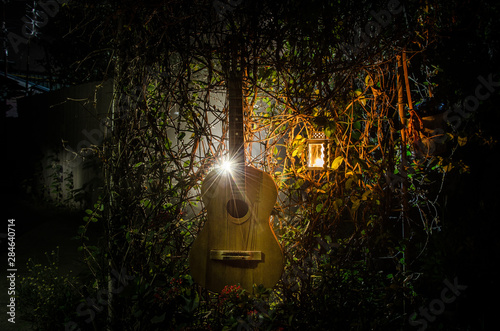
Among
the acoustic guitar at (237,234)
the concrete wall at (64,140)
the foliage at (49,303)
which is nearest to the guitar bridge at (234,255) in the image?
the acoustic guitar at (237,234)

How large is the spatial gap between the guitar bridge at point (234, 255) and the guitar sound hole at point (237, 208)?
0.25 m

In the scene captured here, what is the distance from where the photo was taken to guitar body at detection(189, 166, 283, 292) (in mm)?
2256

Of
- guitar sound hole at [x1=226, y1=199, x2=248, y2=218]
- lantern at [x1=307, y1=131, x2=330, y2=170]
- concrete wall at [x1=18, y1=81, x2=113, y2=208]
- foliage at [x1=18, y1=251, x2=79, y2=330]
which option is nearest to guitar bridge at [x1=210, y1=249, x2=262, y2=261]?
guitar sound hole at [x1=226, y1=199, x2=248, y2=218]

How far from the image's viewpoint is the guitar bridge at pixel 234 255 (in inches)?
88.2

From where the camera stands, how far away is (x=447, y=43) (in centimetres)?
289

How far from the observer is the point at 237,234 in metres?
2.29

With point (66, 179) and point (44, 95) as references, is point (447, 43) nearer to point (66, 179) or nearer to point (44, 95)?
point (66, 179)

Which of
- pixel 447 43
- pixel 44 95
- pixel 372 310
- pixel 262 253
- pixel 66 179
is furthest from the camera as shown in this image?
pixel 44 95

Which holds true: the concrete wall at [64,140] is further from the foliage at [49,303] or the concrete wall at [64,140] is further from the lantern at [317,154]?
the lantern at [317,154]

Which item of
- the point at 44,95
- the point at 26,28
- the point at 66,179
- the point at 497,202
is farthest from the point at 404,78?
the point at 26,28

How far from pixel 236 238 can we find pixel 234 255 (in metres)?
0.11

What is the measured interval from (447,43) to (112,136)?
2.93 m

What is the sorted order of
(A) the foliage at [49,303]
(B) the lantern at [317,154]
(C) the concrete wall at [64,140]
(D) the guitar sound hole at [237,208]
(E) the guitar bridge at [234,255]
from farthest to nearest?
(C) the concrete wall at [64,140]
(A) the foliage at [49,303]
(B) the lantern at [317,154]
(D) the guitar sound hole at [237,208]
(E) the guitar bridge at [234,255]

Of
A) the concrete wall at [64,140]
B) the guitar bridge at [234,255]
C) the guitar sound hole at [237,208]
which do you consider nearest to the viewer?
the guitar bridge at [234,255]
